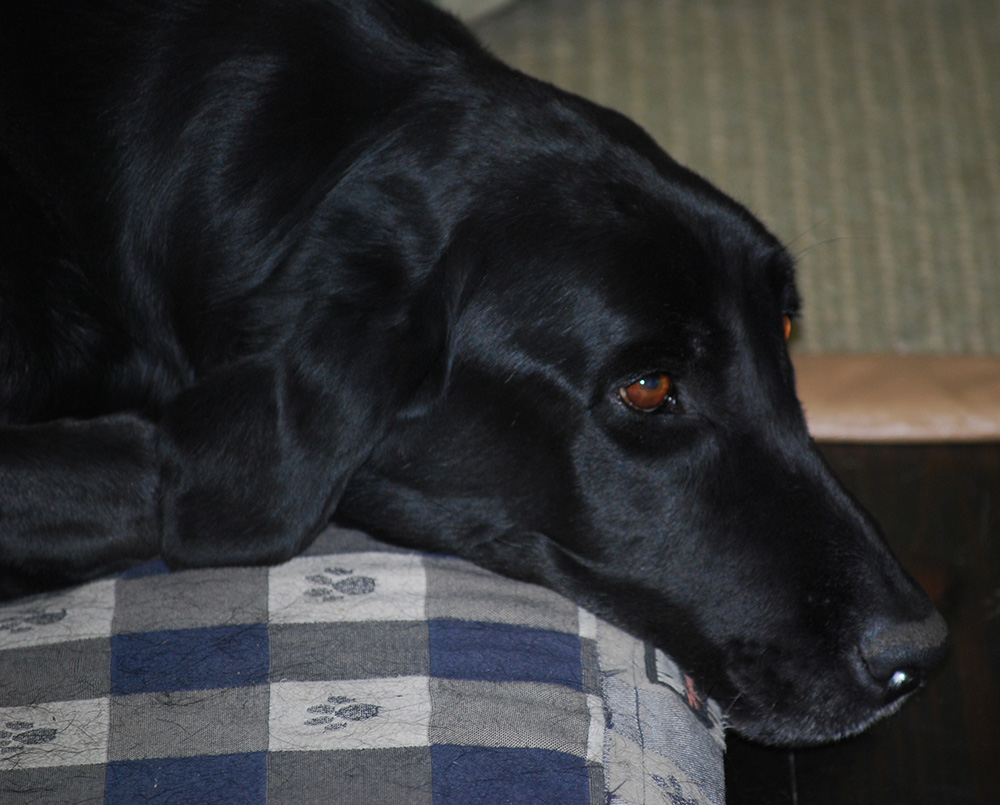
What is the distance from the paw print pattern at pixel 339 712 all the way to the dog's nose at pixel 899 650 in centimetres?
60

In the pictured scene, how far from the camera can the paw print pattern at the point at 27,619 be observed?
1.49m

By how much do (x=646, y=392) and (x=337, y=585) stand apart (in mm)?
480

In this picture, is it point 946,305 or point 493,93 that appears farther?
point 946,305

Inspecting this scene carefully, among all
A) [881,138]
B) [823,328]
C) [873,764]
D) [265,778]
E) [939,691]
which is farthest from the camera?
[881,138]

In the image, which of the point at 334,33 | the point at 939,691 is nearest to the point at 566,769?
the point at 939,691

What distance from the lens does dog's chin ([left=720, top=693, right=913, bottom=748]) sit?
145 centimetres

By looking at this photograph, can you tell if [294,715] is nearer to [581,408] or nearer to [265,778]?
[265,778]

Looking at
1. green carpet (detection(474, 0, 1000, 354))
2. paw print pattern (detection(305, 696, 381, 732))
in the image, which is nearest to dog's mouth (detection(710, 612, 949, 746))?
paw print pattern (detection(305, 696, 381, 732))

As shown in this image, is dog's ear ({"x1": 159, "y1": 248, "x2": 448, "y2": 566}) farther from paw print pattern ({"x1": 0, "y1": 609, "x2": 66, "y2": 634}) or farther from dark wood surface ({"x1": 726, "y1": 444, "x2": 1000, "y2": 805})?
dark wood surface ({"x1": 726, "y1": 444, "x2": 1000, "y2": 805})

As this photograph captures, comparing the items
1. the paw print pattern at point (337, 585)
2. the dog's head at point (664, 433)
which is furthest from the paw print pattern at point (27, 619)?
the dog's head at point (664, 433)

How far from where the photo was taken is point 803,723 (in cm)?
147

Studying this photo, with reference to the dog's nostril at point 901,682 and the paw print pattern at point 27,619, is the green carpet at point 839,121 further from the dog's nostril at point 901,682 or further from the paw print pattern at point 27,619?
the paw print pattern at point 27,619

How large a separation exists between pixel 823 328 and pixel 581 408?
134cm

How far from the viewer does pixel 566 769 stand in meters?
1.33
